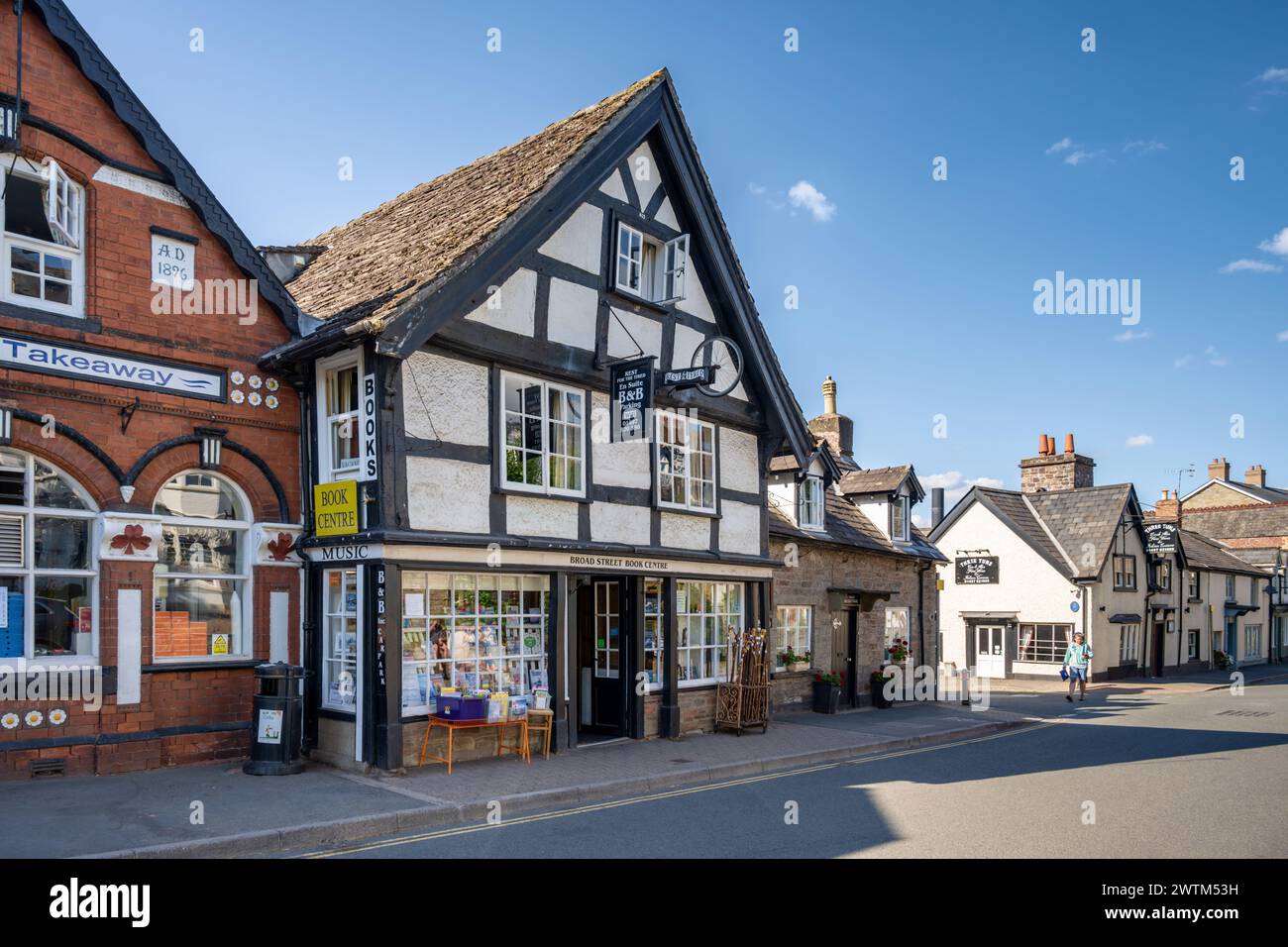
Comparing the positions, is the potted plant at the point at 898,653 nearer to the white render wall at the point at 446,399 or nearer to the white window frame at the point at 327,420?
the white render wall at the point at 446,399

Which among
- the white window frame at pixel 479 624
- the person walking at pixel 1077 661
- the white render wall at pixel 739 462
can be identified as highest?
the white render wall at pixel 739 462

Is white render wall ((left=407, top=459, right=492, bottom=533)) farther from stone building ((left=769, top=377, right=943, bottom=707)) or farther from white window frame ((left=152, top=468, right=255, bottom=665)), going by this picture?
stone building ((left=769, top=377, right=943, bottom=707))

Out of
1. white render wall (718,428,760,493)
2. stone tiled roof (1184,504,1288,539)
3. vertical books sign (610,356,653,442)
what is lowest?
stone tiled roof (1184,504,1288,539)

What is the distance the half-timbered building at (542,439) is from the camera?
11969 mm

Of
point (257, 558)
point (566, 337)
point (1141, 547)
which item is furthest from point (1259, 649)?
point (257, 558)

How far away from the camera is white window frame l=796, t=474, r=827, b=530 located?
837 inches

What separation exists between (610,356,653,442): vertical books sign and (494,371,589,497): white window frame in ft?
1.77

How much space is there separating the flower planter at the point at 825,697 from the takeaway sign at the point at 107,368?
1323 centimetres

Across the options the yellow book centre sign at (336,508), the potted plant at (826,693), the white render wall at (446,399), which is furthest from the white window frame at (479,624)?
the potted plant at (826,693)

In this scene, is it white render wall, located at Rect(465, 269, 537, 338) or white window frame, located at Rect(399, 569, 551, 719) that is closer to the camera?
white window frame, located at Rect(399, 569, 551, 719)

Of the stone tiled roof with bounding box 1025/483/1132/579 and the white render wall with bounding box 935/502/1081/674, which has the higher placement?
the stone tiled roof with bounding box 1025/483/1132/579

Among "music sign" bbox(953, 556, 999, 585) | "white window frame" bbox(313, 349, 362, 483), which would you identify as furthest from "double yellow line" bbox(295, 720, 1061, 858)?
"music sign" bbox(953, 556, 999, 585)

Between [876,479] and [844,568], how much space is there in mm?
3796
